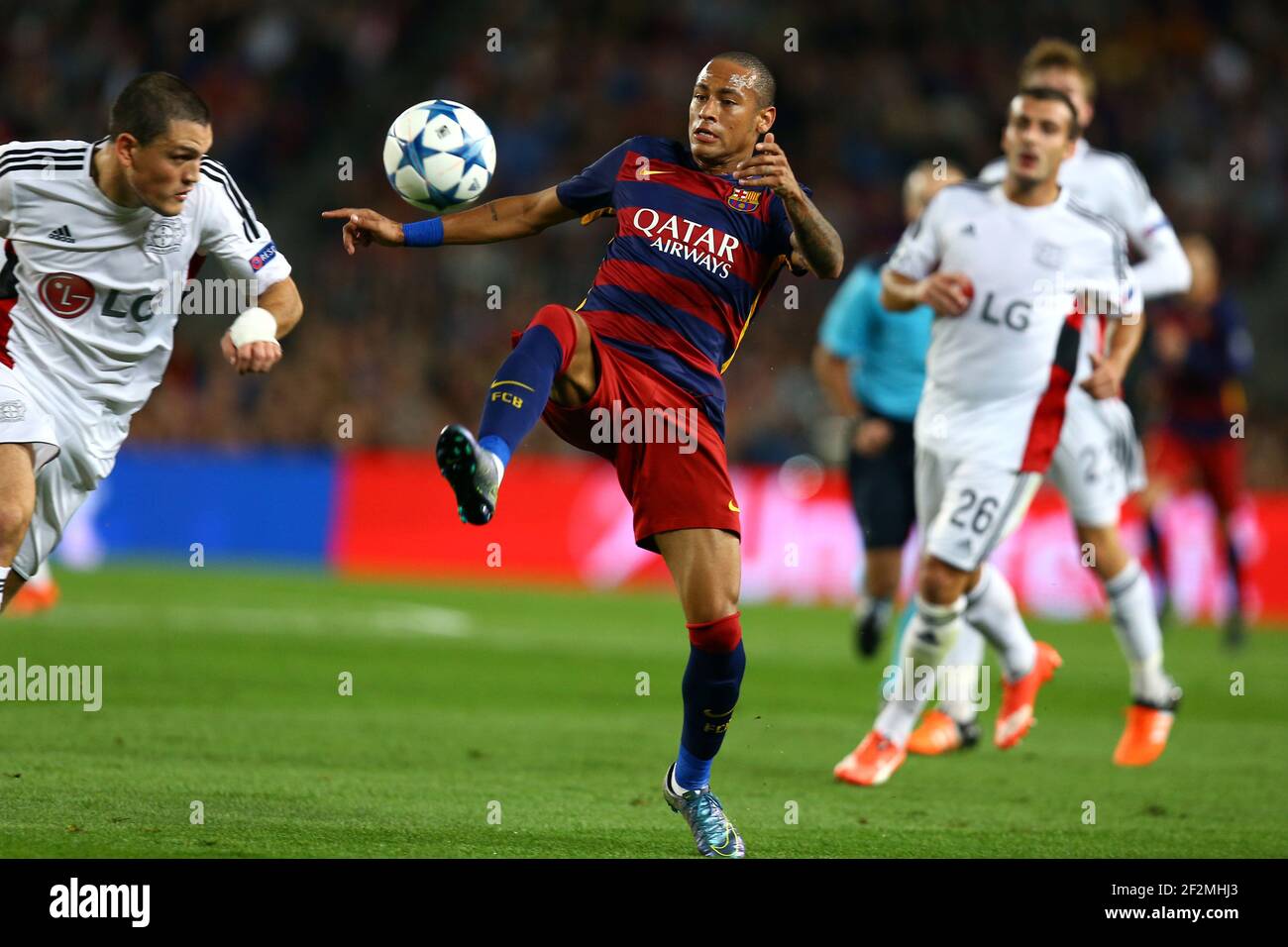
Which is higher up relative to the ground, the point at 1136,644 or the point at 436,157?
the point at 436,157

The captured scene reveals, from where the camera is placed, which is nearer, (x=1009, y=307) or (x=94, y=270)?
(x=94, y=270)

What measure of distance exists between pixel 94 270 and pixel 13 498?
852 mm

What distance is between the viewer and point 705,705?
230 inches

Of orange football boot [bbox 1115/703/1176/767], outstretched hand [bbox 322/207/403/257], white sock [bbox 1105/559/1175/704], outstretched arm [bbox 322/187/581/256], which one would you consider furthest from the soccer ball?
orange football boot [bbox 1115/703/1176/767]

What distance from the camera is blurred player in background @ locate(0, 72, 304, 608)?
5.74 m

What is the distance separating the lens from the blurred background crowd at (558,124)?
19.5 m

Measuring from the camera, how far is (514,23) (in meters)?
23.7

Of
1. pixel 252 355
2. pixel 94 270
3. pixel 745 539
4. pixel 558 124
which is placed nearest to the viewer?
pixel 252 355

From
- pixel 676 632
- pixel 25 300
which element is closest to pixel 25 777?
pixel 25 300

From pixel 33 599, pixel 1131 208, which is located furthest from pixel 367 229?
pixel 33 599

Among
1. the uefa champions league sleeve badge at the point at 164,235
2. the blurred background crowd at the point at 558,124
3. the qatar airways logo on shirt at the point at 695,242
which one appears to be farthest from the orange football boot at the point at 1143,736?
the blurred background crowd at the point at 558,124

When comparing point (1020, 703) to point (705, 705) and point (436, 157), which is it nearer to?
point (705, 705)

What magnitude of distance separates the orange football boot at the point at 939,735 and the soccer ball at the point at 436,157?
147 inches
